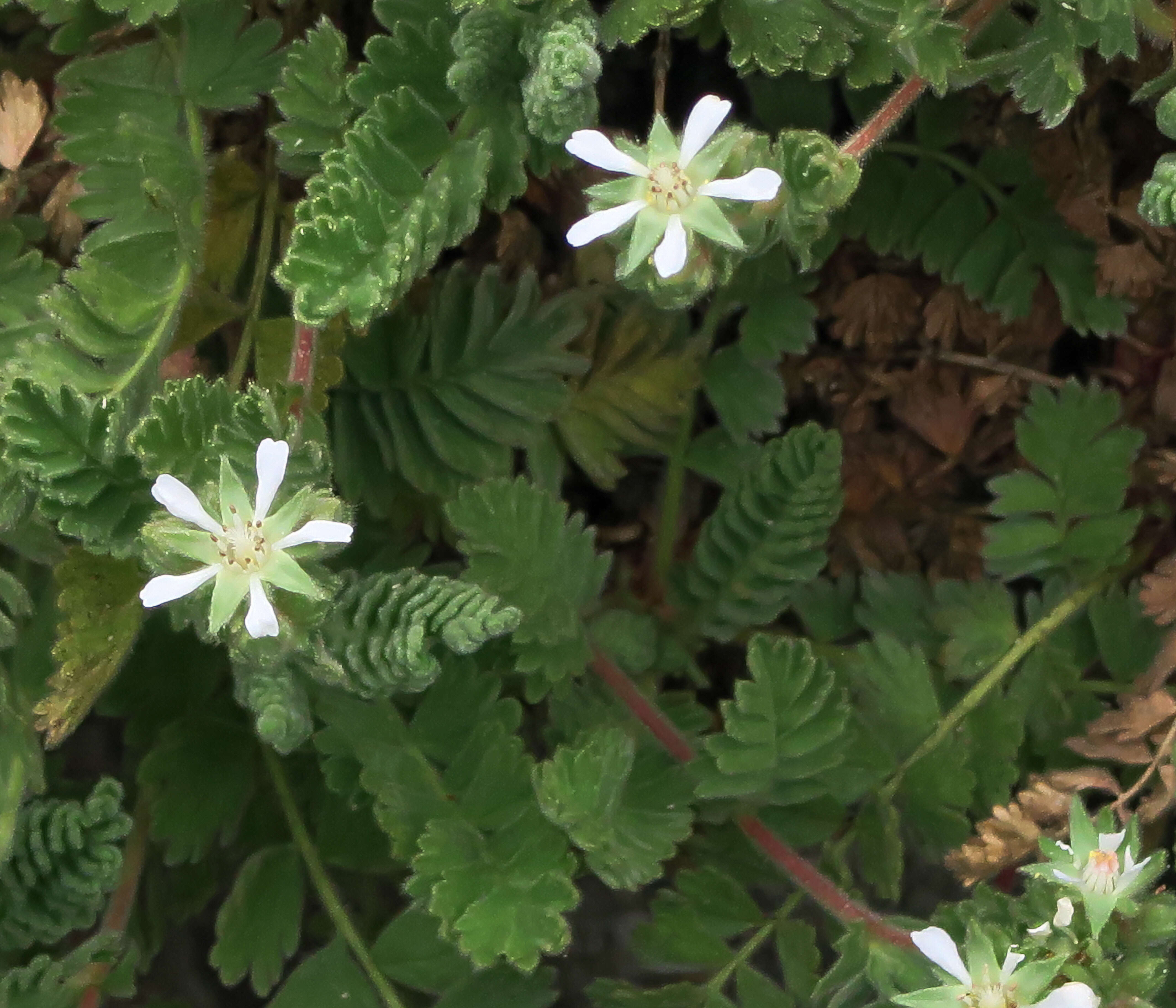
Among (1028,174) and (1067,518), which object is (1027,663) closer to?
(1067,518)

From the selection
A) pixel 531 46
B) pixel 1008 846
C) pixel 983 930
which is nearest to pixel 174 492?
pixel 531 46

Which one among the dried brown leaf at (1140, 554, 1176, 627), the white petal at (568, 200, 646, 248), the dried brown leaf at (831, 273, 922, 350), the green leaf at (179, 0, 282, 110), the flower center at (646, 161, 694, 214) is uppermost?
the green leaf at (179, 0, 282, 110)

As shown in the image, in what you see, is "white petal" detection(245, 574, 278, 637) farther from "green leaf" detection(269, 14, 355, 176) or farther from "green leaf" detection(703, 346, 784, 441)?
"green leaf" detection(703, 346, 784, 441)

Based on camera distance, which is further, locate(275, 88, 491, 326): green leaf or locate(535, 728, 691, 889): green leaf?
locate(535, 728, 691, 889): green leaf

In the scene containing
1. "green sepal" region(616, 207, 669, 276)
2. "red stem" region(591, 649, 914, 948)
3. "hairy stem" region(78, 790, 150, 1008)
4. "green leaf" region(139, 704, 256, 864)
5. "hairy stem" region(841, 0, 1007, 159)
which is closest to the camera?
"green sepal" region(616, 207, 669, 276)

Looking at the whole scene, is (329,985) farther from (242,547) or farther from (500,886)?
(242,547)

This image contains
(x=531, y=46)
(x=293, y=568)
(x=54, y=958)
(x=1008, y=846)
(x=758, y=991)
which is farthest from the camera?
(x=54, y=958)

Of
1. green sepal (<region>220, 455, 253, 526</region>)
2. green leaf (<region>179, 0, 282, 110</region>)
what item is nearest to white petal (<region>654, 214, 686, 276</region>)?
green sepal (<region>220, 455, 253, 526</region>)
